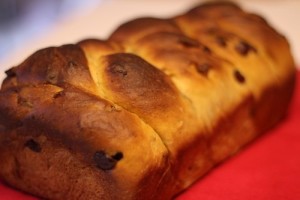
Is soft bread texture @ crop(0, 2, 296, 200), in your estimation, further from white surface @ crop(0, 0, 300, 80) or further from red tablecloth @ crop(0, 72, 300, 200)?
white surface @ crop(0, 0, 300, 80)

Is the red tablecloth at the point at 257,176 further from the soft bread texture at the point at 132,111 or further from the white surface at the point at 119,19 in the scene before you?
the white surface at the point at 119,19

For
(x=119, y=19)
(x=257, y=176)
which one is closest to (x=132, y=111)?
(x=257, y=176)

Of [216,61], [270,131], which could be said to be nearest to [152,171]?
[216,61]

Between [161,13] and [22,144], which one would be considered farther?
[161,13]

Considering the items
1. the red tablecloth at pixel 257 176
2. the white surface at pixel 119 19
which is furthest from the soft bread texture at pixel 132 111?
the white surface at pixel 119 19

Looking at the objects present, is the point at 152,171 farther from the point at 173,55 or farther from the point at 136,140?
the point at 173,55

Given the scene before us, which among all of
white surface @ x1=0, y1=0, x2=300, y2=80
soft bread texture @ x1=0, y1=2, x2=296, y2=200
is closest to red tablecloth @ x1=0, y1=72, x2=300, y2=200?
soft bread texture @ x1=0, y1=2, x2=296, y2=200
